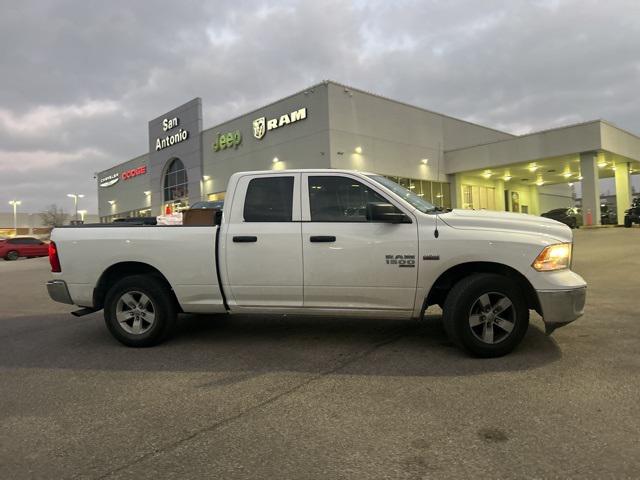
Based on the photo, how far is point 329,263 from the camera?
16.3ft

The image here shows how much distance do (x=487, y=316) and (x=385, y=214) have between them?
1401mm

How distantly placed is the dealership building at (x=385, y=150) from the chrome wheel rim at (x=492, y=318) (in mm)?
23658

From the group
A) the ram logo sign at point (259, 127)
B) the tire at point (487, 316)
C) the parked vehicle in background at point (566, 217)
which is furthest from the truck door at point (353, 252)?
the parked vehicle in background at point (566, 217)

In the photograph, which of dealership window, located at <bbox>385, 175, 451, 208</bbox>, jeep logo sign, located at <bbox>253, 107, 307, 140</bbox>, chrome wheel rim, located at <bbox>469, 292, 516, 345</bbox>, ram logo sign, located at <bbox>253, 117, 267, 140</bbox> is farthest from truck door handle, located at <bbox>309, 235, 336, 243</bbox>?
ram logo sign, located at <bbox>253, 117, 267, 140</bbox>

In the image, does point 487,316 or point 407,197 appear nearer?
point 487,316

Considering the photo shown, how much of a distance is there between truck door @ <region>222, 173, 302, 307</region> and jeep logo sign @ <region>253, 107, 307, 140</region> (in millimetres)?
24864

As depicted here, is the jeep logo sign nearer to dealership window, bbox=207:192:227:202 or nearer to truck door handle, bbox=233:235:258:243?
dealership window, bbox=207:192:227:202

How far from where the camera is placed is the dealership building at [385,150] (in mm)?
28750

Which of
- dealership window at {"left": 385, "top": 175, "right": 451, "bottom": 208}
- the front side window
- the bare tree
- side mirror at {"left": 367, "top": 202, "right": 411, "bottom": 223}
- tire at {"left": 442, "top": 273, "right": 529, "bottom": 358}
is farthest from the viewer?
the bare tree

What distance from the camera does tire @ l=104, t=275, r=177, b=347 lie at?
5.44 m

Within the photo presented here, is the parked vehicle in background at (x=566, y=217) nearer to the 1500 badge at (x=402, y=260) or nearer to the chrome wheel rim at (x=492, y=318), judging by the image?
the chrome wheel rim at (x=492, y=318)

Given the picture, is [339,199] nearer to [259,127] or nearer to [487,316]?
[487,316]

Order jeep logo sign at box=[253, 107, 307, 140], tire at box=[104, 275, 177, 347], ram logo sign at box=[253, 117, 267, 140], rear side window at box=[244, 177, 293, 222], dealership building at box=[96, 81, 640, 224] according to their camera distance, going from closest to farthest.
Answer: rear side window at box=[244, 177, 293, 222] < tire at box=[104, 275, 177, 347] < dealership building at box=[96, 81, 640, 224] < jeep logo sign at box=[253, 107, 307, 140] < ram logo sign at box=[253, 117, 267, 140]

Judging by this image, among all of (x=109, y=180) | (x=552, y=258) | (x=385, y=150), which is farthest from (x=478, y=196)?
(x=109, y=180)
